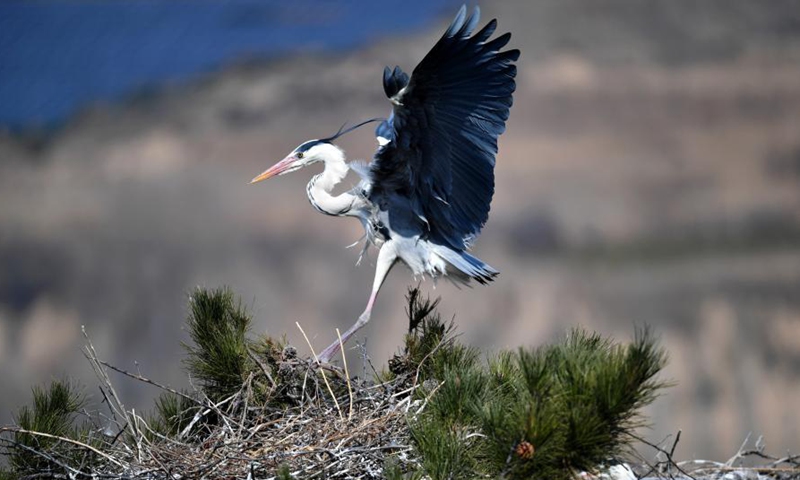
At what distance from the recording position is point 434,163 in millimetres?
4852

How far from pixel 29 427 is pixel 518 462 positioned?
71.0 inches

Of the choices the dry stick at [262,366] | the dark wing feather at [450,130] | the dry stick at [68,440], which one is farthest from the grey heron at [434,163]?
the dry stick at [68,440]

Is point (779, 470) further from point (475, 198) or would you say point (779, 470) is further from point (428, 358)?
point (475, 198)

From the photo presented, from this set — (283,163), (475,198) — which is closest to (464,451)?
(475,198)

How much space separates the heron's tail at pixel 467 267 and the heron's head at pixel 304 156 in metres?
0.73

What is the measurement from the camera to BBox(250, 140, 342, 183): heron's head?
5.18 meters

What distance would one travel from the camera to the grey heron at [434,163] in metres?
4.60

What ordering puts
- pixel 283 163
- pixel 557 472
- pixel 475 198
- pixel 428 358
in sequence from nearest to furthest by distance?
pixel 557 472, pixel 428 358, pixel 475 198, pixel 283 163

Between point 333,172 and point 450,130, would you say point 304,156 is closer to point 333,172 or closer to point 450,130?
point 333,172

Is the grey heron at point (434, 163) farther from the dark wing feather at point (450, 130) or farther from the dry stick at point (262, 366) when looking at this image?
the dry stick at point (262, 366)

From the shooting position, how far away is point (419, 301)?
13.4 ft

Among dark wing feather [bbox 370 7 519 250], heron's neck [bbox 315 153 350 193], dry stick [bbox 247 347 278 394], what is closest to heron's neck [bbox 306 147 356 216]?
heron's neck [bbox 315 153 350 193]

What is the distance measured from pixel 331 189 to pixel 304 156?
0.27 m

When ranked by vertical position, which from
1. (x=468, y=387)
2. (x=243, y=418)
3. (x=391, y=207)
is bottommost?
(x=243, y=418)
